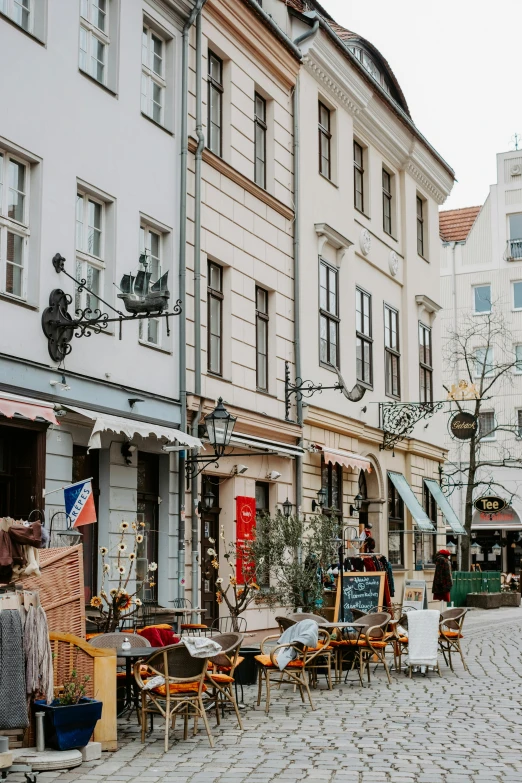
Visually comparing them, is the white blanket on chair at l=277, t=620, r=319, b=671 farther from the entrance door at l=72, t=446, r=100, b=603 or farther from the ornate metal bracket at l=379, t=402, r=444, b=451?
the ornate metal bracket at l=379, t=402, r=444, b=451

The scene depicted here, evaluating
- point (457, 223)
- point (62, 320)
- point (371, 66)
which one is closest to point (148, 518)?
point (62, 320)

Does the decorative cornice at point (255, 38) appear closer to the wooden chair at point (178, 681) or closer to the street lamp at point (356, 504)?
the street lamp at point (356, 504)

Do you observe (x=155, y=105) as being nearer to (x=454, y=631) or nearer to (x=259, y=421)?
(x=259, y=421)

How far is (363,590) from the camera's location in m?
17.4

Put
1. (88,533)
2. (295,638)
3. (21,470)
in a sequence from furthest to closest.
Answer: (88,533)
(21,470)
(295,638)

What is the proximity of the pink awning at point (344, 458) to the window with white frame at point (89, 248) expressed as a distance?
8.01 m

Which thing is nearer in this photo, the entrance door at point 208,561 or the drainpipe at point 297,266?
the entrance door at point 208,561

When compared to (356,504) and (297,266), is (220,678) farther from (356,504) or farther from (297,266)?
(356,504)

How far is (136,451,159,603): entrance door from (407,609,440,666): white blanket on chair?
3.76 m

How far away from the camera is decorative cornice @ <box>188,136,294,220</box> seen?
1852 cm

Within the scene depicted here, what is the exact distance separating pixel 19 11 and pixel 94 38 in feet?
6.12

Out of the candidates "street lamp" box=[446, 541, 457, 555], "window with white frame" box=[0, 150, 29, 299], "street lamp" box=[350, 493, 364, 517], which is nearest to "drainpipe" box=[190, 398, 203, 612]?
"window with white frame" box=[0, 150, 29, 299]

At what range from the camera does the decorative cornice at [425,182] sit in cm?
3009

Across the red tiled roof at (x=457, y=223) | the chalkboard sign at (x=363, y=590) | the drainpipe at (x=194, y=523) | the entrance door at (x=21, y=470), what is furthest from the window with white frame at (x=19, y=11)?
the red tiled roof at (x=457, y=223)
